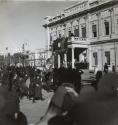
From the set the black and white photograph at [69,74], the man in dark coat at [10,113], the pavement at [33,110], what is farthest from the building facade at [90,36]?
the man in dark coat at [10,113]

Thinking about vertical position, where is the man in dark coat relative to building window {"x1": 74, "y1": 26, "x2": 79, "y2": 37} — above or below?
below

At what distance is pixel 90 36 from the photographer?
82.0 feet

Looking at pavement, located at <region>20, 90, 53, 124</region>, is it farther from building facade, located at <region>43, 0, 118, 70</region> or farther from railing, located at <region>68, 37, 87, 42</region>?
railing, located at <region>68, 37, 87, 42</region>

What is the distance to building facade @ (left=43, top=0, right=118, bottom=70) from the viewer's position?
22.4 meters

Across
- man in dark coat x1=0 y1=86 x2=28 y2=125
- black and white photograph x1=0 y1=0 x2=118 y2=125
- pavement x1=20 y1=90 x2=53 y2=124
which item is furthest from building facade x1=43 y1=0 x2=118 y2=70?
man in dark coat x1=0 y1=86 x2=28 y2=125

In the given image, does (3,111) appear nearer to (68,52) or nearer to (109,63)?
(109,63)

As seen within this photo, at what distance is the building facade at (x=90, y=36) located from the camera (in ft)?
73.5

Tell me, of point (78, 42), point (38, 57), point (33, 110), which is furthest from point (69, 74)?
point (38, 57)

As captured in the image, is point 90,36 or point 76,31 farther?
point 76,31

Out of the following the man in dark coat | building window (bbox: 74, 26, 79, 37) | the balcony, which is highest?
building window (bbox: 74, 26, 79, 37)

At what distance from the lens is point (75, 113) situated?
83 cm

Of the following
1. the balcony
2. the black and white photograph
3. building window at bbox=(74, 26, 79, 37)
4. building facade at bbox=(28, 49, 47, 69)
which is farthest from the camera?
building facade at bbox=(28, 49, 47, 69)

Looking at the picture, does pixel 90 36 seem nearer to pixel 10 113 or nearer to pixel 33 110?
pixel 33 110

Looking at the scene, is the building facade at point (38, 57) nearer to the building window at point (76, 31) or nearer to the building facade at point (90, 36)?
the building facade at point (90, 36)
